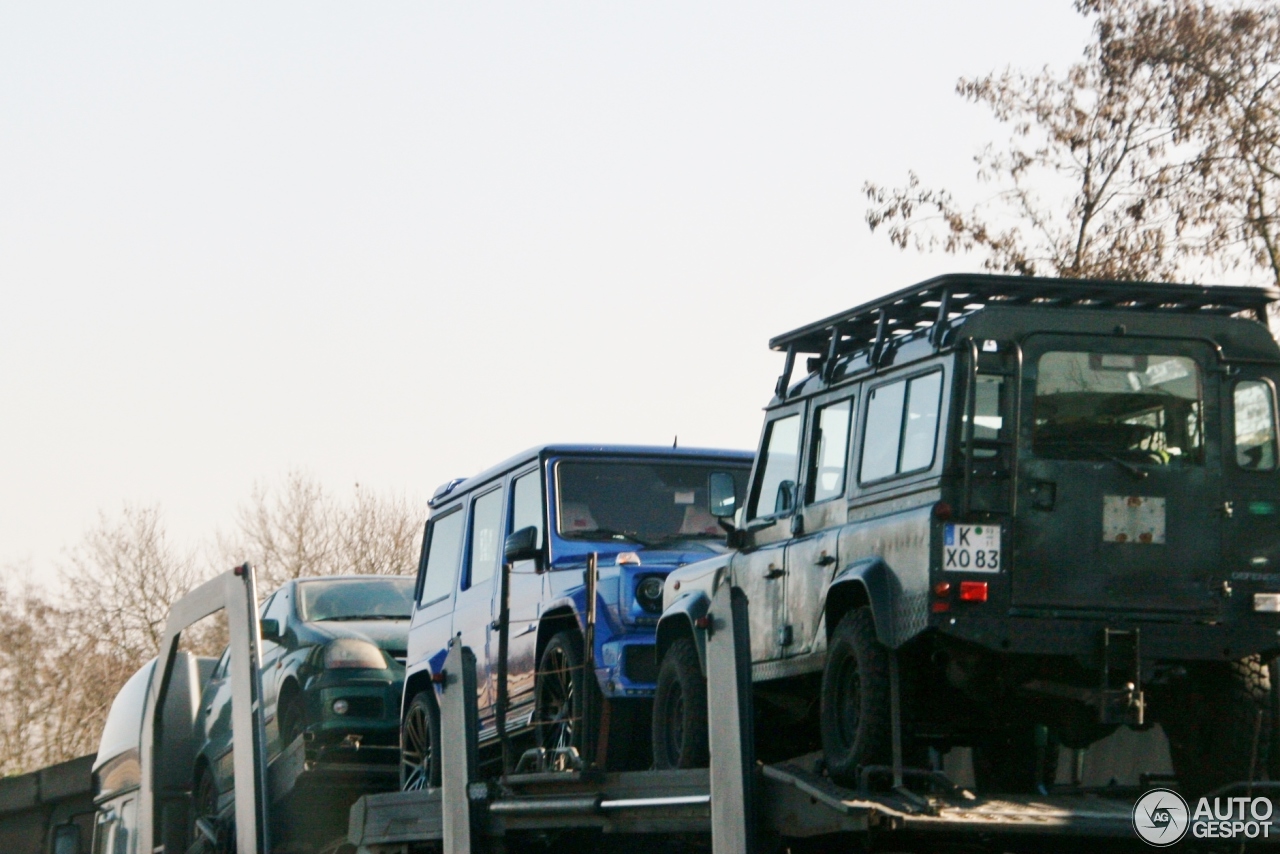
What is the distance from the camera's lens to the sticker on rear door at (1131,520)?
7094 mm

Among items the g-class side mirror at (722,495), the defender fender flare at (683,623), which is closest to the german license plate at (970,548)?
the defender fender flare at (683,623)

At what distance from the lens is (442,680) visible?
9.59 metres

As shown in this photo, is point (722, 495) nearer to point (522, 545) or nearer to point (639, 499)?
point (522, 545)

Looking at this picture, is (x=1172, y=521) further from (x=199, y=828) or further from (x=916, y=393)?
(x=199, y=828)

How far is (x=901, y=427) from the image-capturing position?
301 inches

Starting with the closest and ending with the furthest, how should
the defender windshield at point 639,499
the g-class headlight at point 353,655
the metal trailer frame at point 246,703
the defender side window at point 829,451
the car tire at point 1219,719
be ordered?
the car tire at point 1219,719, the defender side window at point 829,451, the metal trailer frame at point 246,703, the defender windshield at point 639,499, the g-class headlight at point 353,655

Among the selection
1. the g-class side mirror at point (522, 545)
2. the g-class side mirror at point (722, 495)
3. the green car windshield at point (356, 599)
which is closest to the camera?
the g-class side mirror at point (722, 495)

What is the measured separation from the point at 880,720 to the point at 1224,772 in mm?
1346

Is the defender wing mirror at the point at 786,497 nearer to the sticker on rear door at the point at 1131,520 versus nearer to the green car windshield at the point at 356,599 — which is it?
the sticker on rear door at the point at 1131,520

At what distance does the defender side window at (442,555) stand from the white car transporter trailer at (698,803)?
5.24ft

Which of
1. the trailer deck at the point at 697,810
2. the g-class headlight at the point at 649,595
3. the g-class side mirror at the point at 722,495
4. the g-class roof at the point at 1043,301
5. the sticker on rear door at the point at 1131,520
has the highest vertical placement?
the g-class roof at the point at 1043,301

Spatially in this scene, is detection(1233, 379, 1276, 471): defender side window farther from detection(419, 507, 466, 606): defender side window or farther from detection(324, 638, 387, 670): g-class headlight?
detection(324, 638, 387, 670): g-class headlight

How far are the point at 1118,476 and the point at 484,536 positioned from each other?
227 inches

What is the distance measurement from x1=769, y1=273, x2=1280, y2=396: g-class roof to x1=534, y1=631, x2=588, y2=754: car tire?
2.57 meters
